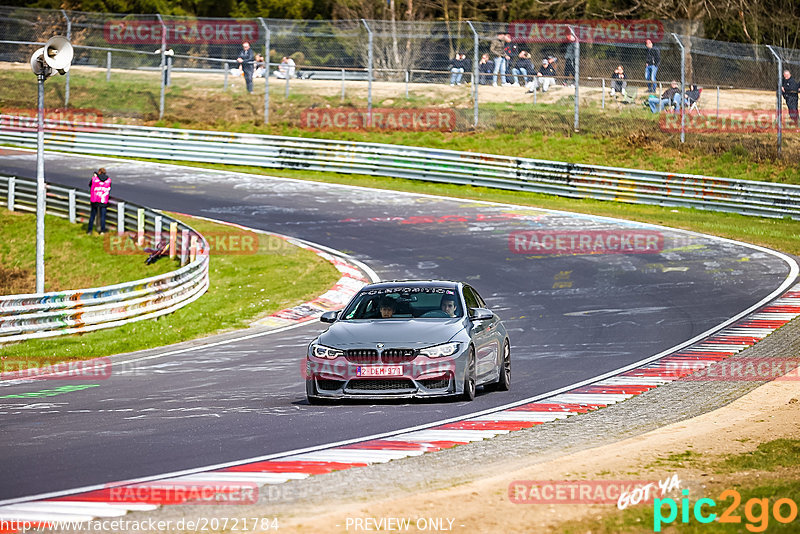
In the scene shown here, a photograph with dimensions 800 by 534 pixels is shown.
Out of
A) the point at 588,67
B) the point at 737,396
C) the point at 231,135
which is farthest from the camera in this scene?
the point at 231,135

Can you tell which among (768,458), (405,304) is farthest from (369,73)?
(768,458)

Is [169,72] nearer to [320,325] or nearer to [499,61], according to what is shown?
[499,61]

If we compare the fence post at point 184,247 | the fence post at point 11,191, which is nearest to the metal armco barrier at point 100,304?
the fence post at point 184,247

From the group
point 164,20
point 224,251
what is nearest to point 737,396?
point 224,251

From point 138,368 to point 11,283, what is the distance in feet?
40.9

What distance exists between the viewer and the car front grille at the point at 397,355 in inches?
441

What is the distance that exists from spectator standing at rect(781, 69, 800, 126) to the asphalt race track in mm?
8529

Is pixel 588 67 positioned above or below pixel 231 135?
above

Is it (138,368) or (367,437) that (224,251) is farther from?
(367,437)

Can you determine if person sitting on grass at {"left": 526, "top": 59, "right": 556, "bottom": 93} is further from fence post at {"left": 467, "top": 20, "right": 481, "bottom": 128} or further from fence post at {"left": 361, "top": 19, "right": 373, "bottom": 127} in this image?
fence post at {"left": 361, "top": 19, "right": 373, "bottom": 127}

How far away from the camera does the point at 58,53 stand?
17594 mm

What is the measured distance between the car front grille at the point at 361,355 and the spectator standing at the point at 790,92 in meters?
25.0

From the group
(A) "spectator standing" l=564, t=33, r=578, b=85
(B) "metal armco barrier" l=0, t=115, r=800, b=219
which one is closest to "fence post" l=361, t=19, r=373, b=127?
(B) "metal armco barrier" l=0, t=115, r=800, b=219

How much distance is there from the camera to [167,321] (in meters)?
20.4
